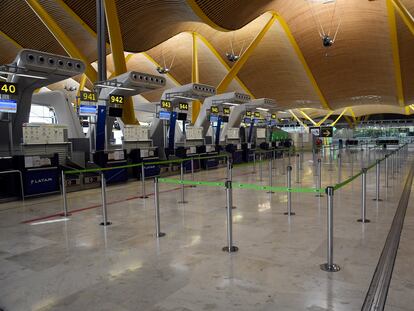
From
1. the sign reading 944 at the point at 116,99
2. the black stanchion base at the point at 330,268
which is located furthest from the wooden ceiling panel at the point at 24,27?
the black stanchion base at the point at 330,268

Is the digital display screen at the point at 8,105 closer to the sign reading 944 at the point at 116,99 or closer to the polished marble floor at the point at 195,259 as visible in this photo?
the polished marble floor at the point at 195,259

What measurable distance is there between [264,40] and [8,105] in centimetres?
2715

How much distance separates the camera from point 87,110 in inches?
461

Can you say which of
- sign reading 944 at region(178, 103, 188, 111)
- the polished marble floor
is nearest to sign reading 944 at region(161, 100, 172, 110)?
sign reading 944 at region(178, 103, 188, 111)

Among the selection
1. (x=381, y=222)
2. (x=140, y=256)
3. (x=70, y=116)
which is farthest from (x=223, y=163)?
(x=140, y=256)

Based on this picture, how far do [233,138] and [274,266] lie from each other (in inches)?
692

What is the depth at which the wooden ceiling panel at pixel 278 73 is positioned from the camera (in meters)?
32.2

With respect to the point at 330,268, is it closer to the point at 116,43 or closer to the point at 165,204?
the point at 165,204

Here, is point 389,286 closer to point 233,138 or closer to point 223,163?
point 223,163

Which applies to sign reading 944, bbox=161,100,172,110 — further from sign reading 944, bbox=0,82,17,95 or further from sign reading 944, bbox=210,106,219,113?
sign reading 944, bbox=0,82,17,95

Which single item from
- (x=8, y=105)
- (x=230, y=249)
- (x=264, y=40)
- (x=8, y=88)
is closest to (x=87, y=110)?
(x=8, y=105)

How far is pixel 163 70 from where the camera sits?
1320 inches

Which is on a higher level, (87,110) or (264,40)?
(264,40)

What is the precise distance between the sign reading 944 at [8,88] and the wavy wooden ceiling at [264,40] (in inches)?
486
